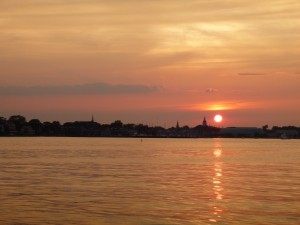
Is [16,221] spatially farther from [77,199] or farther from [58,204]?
[77,199]

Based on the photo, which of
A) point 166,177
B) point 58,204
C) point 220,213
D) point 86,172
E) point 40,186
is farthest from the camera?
point 86,172

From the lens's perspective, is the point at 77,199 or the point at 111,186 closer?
the point at 77,199

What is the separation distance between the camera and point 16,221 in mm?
33281

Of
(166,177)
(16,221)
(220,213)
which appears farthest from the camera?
(166,177)

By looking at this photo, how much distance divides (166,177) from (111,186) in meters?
12.6

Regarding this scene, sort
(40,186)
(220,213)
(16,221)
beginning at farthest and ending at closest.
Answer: (40,186) < (220,213) < (16,221)

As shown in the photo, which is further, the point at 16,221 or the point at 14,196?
the point at 14,196

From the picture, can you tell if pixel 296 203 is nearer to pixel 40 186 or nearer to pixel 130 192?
pixel 130 192

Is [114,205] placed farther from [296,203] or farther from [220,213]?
[296,203]

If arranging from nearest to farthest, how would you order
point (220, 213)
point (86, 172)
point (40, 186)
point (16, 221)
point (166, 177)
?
point (16, 221)
point (220, 213)
point (40, 186)
point (166, 177)
point (86, 172)

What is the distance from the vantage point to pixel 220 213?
3719 cm

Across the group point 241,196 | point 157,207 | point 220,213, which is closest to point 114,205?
point 157,207

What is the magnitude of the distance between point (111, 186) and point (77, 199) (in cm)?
961

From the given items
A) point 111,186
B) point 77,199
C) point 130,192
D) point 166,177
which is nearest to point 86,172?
point 166,177
